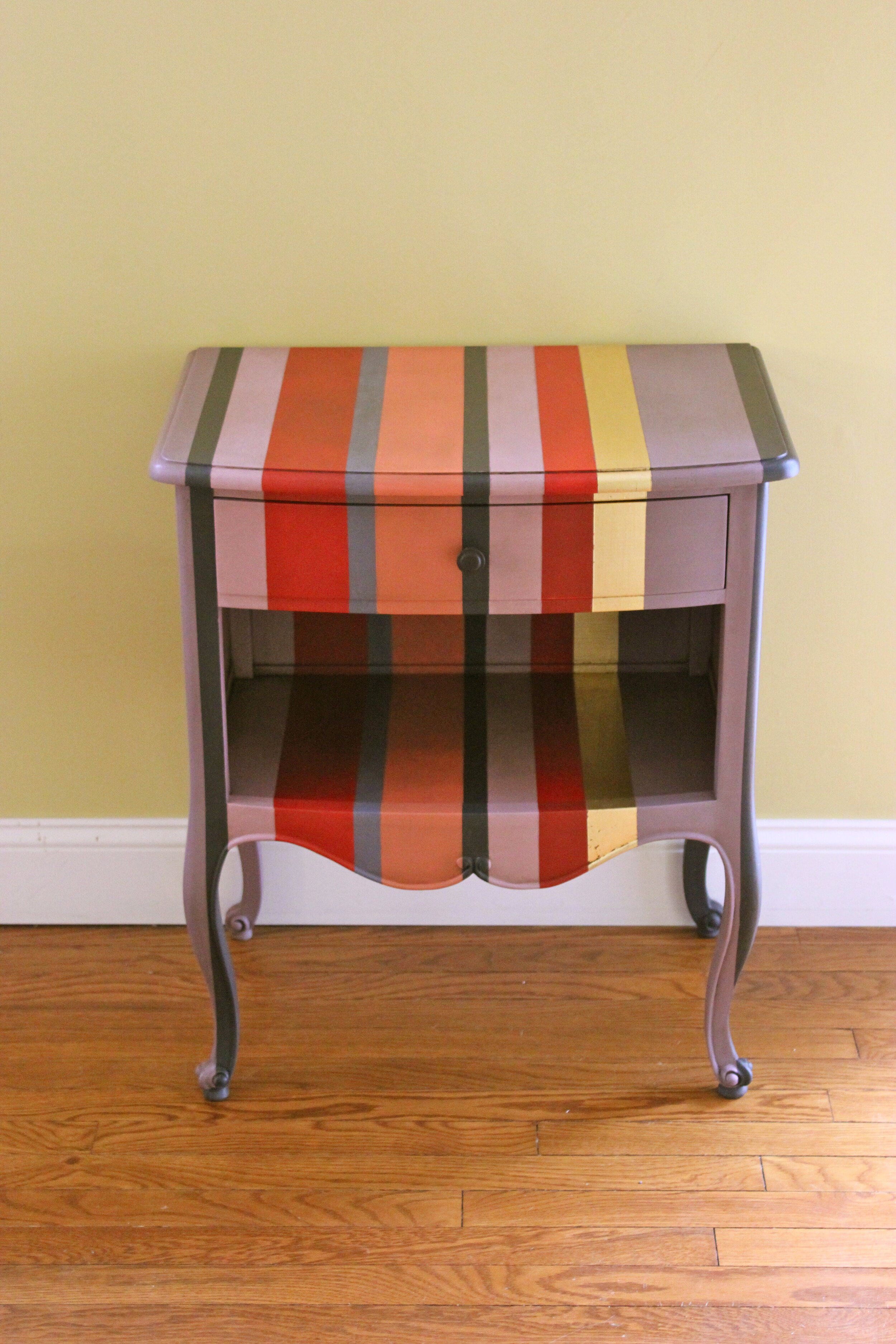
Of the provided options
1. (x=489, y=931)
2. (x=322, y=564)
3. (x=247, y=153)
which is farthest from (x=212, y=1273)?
(x=247, y=153)

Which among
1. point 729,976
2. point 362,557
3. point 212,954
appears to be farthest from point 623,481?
point 212,954

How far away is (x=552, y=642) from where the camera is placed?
1.67 meters

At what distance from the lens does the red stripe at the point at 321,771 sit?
4.55 ft

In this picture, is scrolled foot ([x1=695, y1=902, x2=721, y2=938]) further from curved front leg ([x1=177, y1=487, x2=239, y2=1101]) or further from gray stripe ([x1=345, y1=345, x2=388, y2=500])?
gray stripe ([x1=345, y1=345, x2=388, y2=500])

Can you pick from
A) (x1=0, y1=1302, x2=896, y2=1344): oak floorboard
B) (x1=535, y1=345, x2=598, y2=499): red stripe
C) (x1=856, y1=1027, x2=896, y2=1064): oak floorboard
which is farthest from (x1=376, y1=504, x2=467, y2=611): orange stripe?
(x1=856, y1=1027, x2=896, y2=1064): oak floorboard

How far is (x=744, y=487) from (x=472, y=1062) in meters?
0.86

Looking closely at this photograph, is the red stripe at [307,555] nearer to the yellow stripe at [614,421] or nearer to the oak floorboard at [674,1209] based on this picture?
the yellow stripe at [614,421]

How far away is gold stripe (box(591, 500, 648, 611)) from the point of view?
50.0 inches

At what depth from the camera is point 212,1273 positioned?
4.42 ft

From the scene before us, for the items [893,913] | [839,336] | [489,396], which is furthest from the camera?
[893,913]

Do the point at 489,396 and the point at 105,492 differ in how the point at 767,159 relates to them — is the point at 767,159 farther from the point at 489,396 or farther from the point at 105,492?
the point at 105,492

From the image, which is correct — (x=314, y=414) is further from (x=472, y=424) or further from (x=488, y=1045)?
(x=488, y=1045)

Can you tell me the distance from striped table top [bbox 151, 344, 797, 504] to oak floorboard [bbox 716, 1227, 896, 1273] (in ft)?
2.84

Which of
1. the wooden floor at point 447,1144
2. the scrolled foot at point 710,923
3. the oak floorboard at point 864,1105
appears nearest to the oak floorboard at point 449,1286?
the wooden floor at point 447,1144
